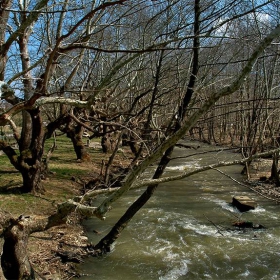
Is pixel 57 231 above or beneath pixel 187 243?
above

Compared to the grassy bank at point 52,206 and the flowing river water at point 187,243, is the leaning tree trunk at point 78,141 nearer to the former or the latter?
the grassy bank at point 52,206

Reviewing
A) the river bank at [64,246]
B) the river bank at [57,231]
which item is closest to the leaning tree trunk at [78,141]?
the river bank at [57,231]

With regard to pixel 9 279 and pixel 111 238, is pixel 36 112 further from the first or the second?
pixel 9 279

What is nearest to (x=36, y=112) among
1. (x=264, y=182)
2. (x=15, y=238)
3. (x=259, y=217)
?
(x=15, y=238)

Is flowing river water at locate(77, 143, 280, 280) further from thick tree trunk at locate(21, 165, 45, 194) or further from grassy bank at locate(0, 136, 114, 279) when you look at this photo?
thick tree trunk at locate(21, 165, 45, 194)

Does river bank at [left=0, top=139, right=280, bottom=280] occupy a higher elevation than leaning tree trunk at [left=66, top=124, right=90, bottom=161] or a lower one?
lower

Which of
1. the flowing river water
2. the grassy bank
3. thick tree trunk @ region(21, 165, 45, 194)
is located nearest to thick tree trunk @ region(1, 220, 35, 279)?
the grassy bank

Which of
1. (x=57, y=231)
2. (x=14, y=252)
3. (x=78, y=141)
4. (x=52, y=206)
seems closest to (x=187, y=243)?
(x=57, y=231)

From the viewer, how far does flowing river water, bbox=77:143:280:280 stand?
6086 millimetres

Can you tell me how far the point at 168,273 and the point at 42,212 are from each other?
3.72 metres

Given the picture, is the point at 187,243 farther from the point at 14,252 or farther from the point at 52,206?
the point at 14,252

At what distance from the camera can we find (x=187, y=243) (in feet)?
24.6

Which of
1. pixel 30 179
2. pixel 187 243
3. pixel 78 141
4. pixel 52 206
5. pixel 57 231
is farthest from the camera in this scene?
pixel 78 141

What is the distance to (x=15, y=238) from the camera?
4.04 meters
